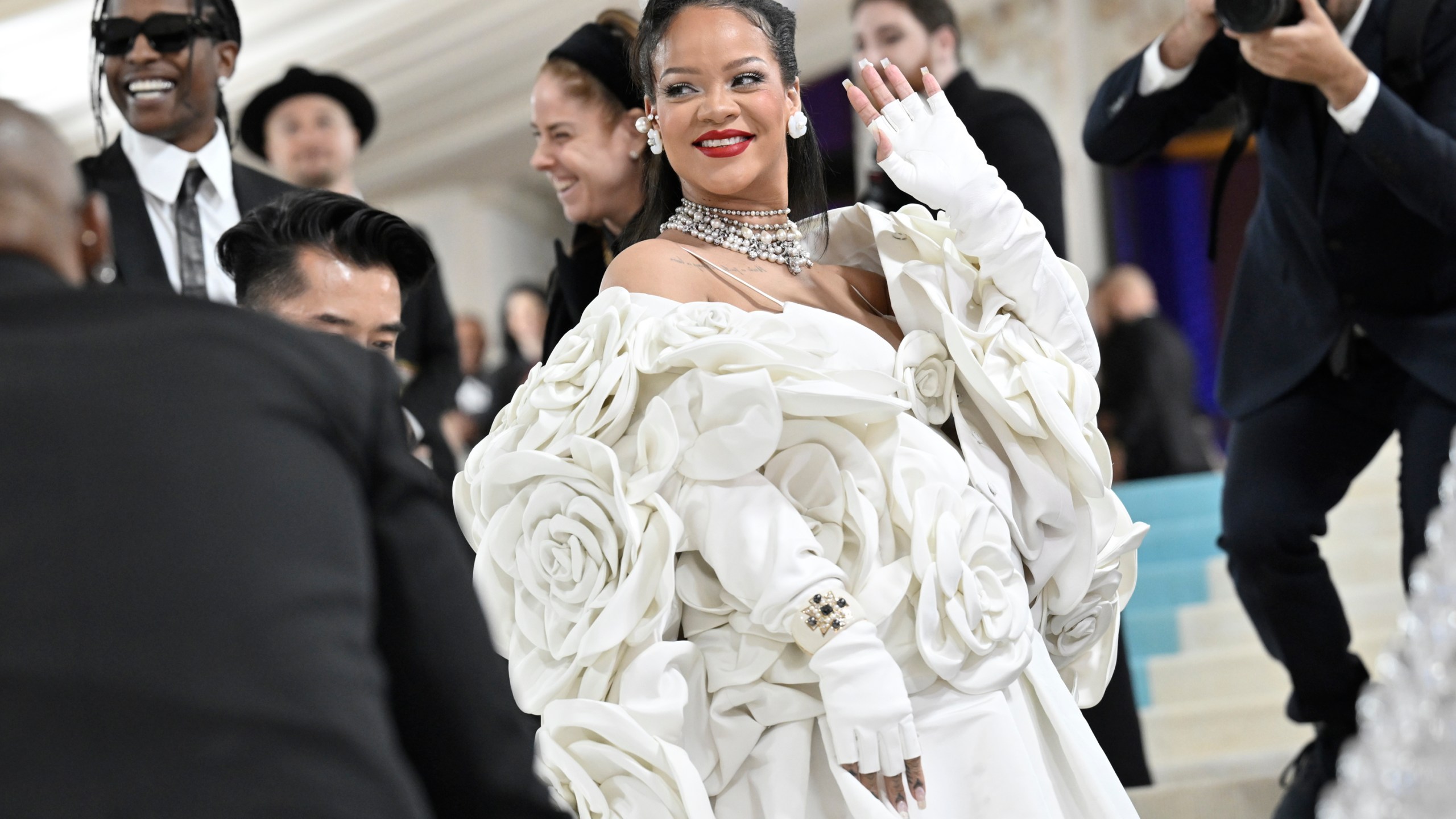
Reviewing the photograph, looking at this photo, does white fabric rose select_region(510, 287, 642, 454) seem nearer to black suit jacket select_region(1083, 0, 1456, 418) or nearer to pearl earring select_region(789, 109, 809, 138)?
pearl earring select_region(789, 109, 809, 138)

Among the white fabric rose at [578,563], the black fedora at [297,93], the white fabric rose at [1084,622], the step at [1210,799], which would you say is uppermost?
the black fedora at [297,93]

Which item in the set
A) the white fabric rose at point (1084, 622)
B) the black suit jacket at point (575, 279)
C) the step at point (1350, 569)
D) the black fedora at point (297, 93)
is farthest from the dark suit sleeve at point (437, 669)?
the step at point (1350, 569)

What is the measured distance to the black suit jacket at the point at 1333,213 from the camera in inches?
130

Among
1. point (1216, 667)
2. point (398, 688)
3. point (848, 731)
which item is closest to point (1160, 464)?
point (1216, 667)

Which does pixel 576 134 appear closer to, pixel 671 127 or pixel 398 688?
pixel 671 127

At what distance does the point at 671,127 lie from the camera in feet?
8.93

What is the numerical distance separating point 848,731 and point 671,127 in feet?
3.61

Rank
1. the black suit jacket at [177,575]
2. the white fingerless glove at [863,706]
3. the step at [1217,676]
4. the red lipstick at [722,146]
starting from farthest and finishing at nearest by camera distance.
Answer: the step at [1217,676] → the red lipstick at [722,146] → the white fingerless glove at [863,706] → the black suit jacket at [177,575]

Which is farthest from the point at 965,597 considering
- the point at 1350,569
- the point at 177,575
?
the point at 1350,569

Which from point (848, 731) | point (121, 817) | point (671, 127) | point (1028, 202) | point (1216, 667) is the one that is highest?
point (671, 127)

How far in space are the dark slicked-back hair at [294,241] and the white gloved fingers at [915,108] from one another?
89cm

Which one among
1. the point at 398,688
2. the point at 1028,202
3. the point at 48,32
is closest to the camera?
the point at 398,688

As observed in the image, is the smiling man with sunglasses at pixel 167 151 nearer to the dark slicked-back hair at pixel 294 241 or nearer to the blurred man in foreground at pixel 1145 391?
the dark slicked-back hair at pixel 294 241

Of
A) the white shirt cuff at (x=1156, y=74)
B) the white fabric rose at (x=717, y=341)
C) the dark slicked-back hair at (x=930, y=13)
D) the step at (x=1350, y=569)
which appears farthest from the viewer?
the step at (x=1350, y=569)
